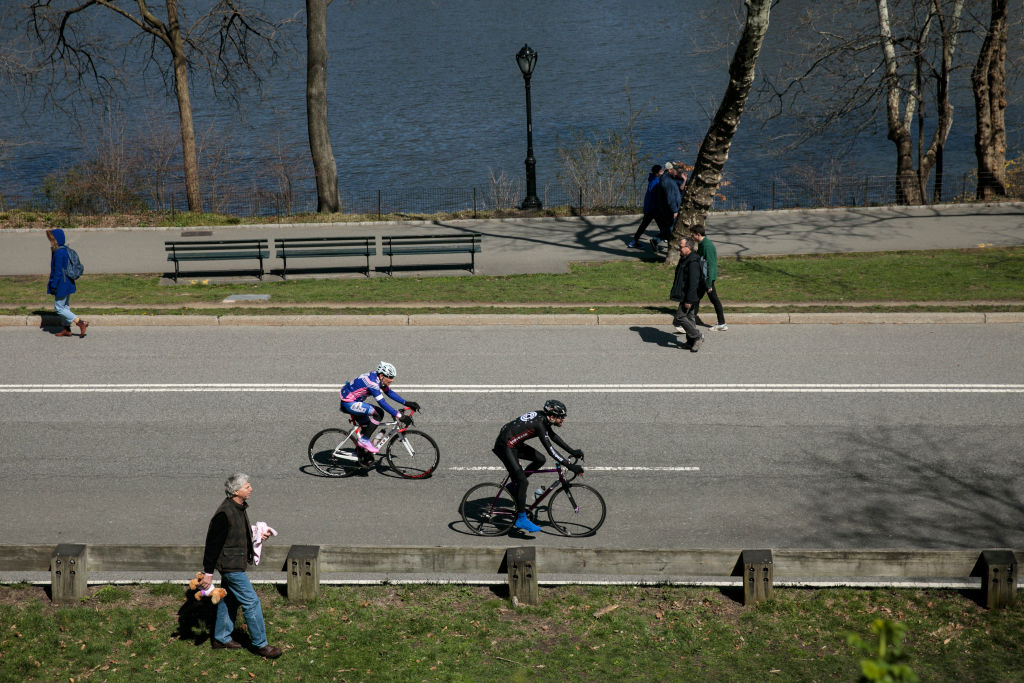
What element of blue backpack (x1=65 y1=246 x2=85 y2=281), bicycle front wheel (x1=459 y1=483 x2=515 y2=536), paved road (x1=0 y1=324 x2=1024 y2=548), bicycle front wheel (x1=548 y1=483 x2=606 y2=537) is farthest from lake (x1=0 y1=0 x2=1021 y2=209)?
bicycle front wheel (x1=459 y1=483 x2=515 y2=536)

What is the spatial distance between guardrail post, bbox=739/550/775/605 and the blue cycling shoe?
81.8 inches

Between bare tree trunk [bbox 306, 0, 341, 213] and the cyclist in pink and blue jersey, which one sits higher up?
bare tree trunk [bbox 306, 0, 341, 213]

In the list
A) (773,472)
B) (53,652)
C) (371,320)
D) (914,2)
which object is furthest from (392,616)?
(914,2)

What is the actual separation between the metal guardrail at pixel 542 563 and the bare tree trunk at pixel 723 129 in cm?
1110

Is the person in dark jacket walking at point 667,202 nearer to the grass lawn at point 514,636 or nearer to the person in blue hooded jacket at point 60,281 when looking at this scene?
the person in blue hooded jacket at point 60,281

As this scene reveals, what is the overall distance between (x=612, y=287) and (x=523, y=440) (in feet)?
30.6

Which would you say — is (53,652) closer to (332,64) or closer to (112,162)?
(112,162)

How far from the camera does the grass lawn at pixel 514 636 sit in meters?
7.10

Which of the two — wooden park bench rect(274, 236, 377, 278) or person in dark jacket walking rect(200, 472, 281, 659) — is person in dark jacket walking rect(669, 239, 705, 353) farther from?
person in dark jacket walking rect(200, 472, 281, 659)

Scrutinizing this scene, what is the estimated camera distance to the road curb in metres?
16.1

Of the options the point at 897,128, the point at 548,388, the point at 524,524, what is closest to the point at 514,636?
the point at 524,524

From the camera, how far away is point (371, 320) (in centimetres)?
1623

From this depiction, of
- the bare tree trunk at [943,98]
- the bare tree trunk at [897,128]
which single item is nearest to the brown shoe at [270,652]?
the bare tree trunk at [897,128]

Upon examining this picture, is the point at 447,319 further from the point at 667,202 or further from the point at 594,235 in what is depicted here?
the point at 594,235
